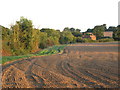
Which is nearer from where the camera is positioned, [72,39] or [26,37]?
[26,37]

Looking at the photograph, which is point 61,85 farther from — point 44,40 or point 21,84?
point 44,40

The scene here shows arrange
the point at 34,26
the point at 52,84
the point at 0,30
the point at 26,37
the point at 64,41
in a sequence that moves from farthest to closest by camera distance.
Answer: the point at 64,41 → the point at 34,26 → the point at 26,37 → the point at 0,30 → the point at 52,84

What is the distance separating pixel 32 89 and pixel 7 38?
14.4 metres

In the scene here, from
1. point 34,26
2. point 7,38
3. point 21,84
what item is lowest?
point 21,84

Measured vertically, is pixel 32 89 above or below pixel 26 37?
below

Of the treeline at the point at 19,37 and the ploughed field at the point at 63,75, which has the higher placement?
the treeline at the point at 19,37

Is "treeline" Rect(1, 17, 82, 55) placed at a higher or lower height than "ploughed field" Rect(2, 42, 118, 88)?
higher

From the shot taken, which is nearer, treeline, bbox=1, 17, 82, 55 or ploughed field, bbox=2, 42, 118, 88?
ploughed field, bbox=2, 42, 118, 88

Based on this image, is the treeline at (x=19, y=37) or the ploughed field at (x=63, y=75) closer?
the ploughed field at (x=63, y=75)

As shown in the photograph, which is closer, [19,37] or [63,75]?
[63,75]

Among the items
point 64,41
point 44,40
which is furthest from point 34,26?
point 64,41

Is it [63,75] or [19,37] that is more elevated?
[19,37]

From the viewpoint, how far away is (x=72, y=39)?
169ft

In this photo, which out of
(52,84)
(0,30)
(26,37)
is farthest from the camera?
(26,37)
